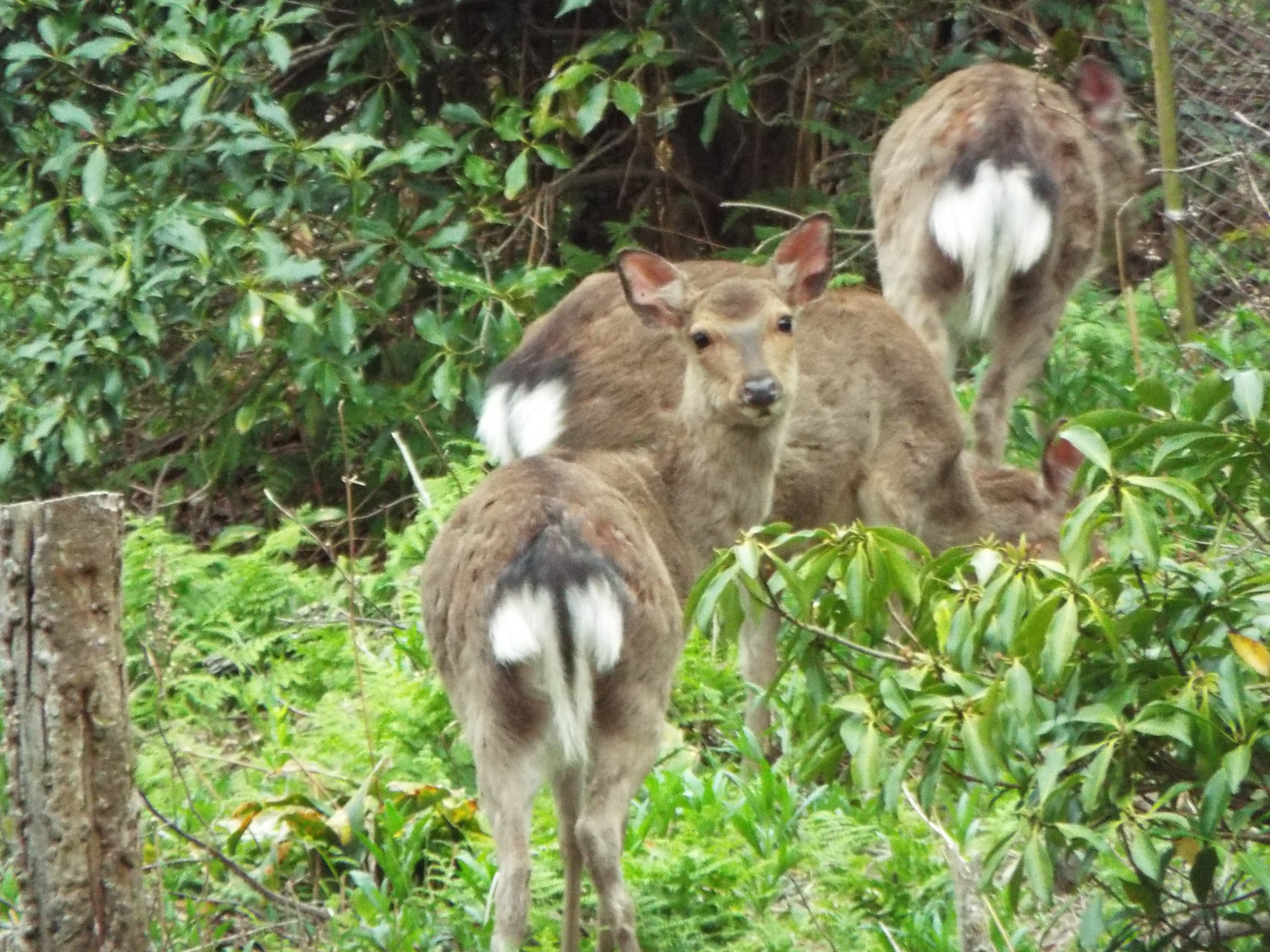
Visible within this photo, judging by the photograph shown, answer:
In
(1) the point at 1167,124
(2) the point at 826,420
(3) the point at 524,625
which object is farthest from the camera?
(1) the point at 1167,124

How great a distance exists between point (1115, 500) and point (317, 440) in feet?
19.2

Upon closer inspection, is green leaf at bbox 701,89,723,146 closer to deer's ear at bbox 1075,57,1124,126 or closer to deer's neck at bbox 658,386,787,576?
deer's ear at bbox 1075,57,1124,126

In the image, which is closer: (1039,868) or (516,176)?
(1039,868)

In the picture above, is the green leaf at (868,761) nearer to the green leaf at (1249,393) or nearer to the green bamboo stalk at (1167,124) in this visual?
the green leaf at (1249,393)

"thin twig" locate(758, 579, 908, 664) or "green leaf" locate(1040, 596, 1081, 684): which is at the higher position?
"green leaf" locate(1040, 596, 1081, 684)

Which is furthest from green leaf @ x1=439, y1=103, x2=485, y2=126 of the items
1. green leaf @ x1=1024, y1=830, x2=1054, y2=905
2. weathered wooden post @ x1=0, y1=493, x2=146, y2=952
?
green leaf @ x1=1024, y1=830, x2=1054, y2=905

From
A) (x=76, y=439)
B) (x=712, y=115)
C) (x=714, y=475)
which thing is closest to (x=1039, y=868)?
(x=714, y=475)

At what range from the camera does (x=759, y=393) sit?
6.05 meters

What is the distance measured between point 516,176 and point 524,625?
13.2 ft

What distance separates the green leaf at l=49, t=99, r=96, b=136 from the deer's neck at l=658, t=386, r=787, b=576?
2.73m

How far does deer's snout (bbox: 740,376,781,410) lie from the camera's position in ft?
19.8

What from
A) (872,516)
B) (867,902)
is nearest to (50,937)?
(867,902)

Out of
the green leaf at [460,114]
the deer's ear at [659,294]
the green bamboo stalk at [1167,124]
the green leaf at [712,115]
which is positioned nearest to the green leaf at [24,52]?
the green leaf at [460,114]

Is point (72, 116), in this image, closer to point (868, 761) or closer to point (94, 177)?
point (94, 177)
